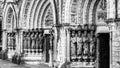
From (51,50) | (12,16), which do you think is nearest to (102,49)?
(51,50)

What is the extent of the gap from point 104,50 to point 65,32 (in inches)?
121

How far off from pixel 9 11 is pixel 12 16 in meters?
0.44

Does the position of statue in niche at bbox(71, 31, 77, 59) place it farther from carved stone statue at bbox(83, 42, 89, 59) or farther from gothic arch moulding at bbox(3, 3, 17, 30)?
gothic arch moulding at bbox(3, 3, 17, 30)

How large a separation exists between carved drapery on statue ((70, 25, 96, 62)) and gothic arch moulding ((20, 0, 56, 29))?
555 cm

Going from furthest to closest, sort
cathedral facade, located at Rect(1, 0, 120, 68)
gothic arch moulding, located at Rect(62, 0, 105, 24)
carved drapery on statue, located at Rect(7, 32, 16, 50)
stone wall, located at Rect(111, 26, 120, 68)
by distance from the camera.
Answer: carved drapery on statue, located at Rect(7, 32, 16, 50) < gothic arch moulding, located at Rect(62, 0, 105, 24) < cathedral facade, located at Rect(1, 0, 120, 68) < stone wall, located at Rect(111, 26, 120, 68)

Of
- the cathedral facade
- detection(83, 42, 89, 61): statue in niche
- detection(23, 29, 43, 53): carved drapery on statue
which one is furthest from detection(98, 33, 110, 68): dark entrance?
detection(23, 29, 43, 53): carved drapery on statue

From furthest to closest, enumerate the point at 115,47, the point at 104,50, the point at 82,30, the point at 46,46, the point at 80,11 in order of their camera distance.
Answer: the point at 46,46 → the point at 80,11 → the point at 82,30 → the point at 104,50 → the point at 115,47

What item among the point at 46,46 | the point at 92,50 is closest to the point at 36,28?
the point at 46,46

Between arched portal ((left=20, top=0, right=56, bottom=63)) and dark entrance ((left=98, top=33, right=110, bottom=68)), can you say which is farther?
arched portal ((left=20, top=0, right=56, bottom=63))

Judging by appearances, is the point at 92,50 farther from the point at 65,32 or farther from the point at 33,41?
the point at 33,41

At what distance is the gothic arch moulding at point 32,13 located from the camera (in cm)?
1814

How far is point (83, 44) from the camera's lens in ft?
42.7

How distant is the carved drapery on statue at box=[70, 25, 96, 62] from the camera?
13.0 meters

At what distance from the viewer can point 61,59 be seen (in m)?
13.3
